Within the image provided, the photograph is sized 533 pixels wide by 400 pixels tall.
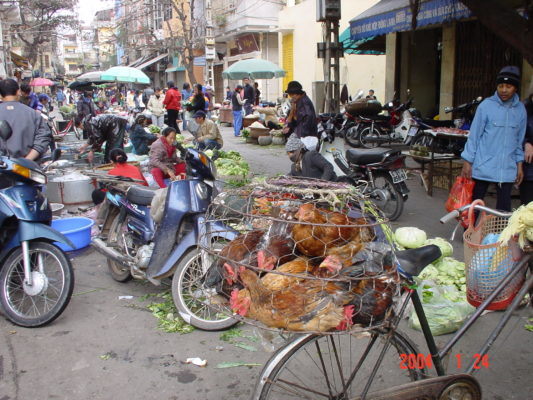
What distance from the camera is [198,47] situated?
3111cm

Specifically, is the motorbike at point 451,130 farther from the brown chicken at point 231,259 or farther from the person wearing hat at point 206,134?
the brown chicken at point 231,259

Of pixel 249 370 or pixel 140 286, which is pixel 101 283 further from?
pixel 249 370

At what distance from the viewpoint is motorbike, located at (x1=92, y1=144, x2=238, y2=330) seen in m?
3.78

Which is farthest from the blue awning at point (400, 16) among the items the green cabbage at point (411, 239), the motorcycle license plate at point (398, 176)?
the green cabbage at point (411, 239)

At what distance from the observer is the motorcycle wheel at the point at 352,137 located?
1290 centimetres

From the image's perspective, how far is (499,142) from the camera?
15.5 ft

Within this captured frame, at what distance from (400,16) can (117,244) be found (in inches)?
292

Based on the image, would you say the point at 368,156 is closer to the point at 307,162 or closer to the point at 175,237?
the point at 307,162

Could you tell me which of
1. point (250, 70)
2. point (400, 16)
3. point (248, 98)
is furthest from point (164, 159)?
point (248, 98)

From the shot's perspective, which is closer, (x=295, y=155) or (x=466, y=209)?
(x=466, y=209)

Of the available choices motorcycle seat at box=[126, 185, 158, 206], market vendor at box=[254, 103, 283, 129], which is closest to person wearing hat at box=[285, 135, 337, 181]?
motorcycle seat at box=[126, 185, 158, 206]

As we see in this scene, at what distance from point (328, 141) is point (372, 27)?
3337 mm

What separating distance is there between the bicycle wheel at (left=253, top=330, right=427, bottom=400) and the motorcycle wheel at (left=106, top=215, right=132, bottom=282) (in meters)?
2.22

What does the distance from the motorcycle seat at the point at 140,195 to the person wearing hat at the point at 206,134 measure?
512 cm
